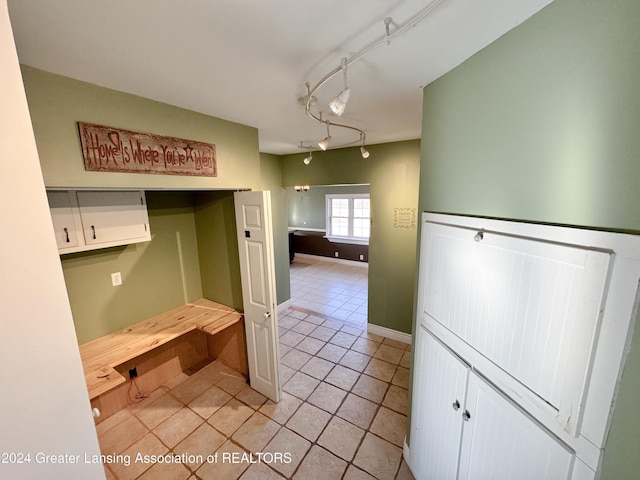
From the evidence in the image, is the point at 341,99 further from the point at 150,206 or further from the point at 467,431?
the point at 150,206

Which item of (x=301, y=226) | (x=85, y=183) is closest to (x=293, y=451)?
(x=85, y=183)

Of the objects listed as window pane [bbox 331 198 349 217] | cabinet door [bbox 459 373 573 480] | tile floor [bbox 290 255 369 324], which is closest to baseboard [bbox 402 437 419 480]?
cabinet door [bbox 459 373 573 480]

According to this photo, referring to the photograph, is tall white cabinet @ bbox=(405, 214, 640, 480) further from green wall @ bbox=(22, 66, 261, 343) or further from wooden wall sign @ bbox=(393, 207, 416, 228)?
green wall @ bbox=(22, 66, 261, 343)

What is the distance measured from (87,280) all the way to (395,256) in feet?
10.8

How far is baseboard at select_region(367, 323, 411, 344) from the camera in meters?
3.48

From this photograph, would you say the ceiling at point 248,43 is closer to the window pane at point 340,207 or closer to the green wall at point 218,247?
the green wall at point 218,247

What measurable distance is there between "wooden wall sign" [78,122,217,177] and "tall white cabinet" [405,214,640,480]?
5.84 feet

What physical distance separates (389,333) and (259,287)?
2.20 m

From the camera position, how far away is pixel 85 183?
57.4 inches

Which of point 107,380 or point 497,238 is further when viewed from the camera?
point 107,380

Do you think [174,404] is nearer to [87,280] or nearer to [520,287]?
[87,280]

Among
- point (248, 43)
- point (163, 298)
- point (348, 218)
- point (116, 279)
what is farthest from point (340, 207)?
point (248, 43)

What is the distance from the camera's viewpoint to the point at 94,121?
4.80 feet

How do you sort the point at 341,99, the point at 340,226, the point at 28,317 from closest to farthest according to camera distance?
the point at 28,317 < the point at 341,99 < the point at 340,226
